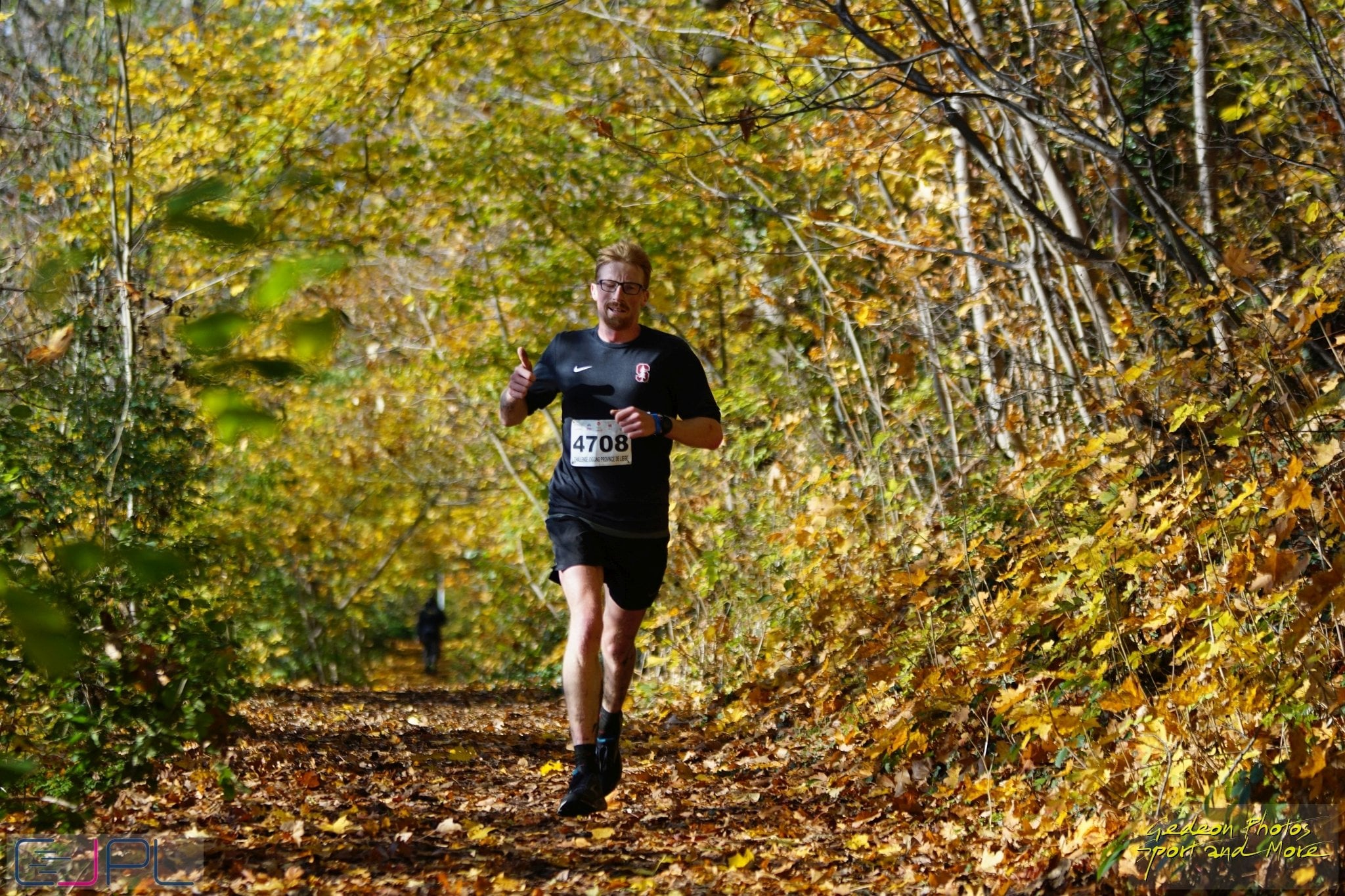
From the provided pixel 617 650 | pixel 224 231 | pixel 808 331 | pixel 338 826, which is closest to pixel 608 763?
pixel 617 650

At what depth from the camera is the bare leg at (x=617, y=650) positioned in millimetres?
4848

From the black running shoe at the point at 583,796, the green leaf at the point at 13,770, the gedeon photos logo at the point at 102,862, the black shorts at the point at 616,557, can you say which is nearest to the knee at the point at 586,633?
the black shorts at the point at 616,557

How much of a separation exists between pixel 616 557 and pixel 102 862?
1872mm

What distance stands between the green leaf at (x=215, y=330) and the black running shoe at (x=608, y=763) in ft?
11.8

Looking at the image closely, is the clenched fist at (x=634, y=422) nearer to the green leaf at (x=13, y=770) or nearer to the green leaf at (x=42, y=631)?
the green leaf at (x=13, y=770)

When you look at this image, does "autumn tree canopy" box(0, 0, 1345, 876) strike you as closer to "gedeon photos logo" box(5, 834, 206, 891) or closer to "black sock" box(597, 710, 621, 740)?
"gedeon photos logo" box(5, 834, 206, 891)

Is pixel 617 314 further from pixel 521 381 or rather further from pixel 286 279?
pixel 286 279

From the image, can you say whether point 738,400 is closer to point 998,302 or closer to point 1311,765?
point 998,302

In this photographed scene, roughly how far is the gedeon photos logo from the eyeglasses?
2264 millimetres

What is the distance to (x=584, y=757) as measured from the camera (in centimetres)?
463

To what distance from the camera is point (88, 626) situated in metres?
3.89

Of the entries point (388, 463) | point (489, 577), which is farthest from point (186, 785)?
point (388, 463)

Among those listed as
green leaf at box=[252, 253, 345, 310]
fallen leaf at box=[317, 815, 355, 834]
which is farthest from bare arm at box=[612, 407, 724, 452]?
green leaf at box=[252, 253, 345, 310]

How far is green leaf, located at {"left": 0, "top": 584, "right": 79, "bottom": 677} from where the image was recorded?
1.25 metres
